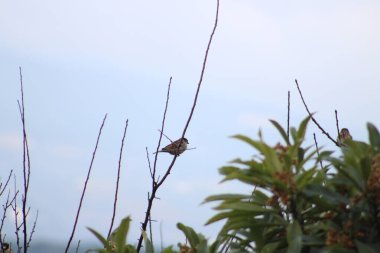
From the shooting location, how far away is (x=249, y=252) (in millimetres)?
2449

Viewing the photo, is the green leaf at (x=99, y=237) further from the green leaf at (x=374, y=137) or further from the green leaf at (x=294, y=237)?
the green leaf at (x=374, y=137)

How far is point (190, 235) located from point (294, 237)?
578 millimetres

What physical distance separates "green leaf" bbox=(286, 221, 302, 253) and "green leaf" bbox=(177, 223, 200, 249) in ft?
1.70

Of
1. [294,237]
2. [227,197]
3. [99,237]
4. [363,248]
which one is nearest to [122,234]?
[99,237]

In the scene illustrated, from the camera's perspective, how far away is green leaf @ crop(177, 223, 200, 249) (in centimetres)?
256

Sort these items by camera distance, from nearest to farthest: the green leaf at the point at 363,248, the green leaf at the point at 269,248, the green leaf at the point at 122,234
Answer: the green leaf at the point at 363,248, the green leaf at the point at 269,248, the green leaf at the point at 122,234

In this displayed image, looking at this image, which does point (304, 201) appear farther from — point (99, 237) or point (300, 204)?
point (99, 237)

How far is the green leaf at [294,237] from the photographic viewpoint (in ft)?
6.93

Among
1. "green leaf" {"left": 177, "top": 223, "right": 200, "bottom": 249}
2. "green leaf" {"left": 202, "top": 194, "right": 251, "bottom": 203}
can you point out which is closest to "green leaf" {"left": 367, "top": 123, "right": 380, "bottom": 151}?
"green leaf" {"left": 202, "top": 194, "right": 251, "bottom": 203}

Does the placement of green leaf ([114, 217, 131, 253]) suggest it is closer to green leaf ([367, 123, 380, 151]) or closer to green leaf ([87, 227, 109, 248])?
green leaf ([87, 227, 109, 248])

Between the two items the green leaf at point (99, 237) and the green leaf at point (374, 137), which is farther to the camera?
the green leaf at point (99, 237)

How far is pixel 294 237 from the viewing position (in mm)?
2174

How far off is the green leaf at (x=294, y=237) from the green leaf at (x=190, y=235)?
1.70 feet

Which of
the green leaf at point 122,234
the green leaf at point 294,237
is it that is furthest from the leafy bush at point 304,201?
→ the green leaf at point 122,234
